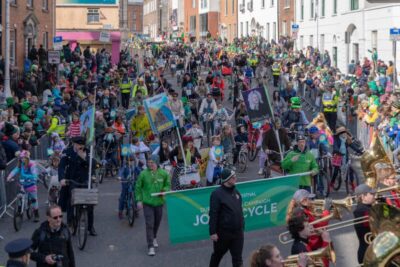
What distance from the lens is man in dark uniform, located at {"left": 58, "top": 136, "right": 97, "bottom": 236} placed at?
1357 cm

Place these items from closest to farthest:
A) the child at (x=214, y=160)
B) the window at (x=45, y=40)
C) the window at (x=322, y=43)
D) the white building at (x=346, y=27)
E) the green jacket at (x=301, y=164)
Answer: the green jacket at (x=301, y=164) → the child at (x=214, y=160) → the white building at (x=346, y=27) → the window at (x=45, y=40) → the window at (x=322, y=43)

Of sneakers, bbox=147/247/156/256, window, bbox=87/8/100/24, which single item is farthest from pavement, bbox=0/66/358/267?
window, bbox=87/8/100/24

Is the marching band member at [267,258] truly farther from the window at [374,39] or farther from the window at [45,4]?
the window at [45,4]

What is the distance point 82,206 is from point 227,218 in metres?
3.90

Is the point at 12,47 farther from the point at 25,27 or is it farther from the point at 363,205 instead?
the point at 363,205

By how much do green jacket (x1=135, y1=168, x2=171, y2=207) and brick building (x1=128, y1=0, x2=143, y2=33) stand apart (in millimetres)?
119392

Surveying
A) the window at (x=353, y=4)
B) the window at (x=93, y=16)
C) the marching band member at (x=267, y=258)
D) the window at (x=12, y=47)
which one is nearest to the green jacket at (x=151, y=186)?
the marching band member at (x=267, y=258)

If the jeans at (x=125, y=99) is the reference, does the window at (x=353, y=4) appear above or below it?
above

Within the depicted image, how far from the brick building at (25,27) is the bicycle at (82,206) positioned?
22.1m

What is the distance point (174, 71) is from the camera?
171 ft

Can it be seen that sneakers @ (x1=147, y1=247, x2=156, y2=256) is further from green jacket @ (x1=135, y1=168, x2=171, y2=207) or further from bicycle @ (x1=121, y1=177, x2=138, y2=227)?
bicycle @ (x1=121, y1=177, x2=138, y2=227)

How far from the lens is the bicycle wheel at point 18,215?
14461 millimetres

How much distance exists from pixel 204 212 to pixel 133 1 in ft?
401

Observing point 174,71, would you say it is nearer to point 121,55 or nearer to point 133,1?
point 121,55
